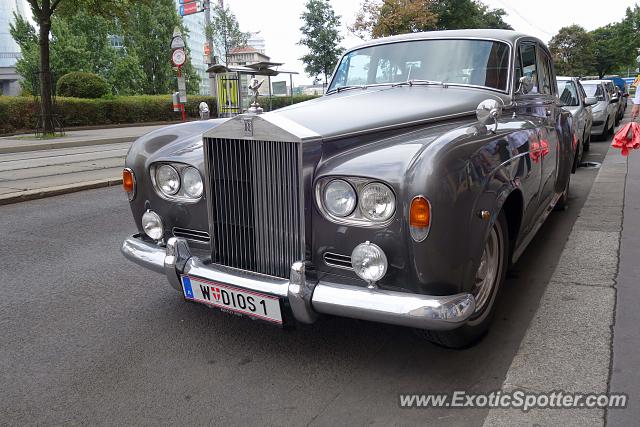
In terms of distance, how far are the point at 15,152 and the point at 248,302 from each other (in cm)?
1383

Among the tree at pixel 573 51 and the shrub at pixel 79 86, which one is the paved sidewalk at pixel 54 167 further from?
the tree at pixel 573 51

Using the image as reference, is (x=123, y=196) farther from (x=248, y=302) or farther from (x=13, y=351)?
(x=248, y=302)

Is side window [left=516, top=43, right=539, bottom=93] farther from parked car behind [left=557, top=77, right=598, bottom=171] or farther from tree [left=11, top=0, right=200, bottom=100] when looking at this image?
tree [left=11, top=0, right=200, bottom=100]

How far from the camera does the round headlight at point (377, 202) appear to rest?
2383 mm

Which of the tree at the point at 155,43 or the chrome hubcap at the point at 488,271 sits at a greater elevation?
the tree at the point at 155,43

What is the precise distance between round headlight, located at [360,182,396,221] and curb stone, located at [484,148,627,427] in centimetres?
101

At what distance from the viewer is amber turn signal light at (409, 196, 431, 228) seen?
2279 mm

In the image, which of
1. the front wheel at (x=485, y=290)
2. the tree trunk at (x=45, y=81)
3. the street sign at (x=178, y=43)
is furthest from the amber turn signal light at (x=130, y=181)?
the tree trunk at (x=45, y=81)

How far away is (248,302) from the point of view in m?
2.65

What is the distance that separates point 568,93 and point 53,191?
7.83m

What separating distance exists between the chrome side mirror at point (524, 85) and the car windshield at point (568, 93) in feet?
13.9

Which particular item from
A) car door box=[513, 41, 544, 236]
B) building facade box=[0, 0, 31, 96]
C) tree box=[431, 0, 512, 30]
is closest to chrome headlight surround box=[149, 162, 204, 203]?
car door box=[513, 41, 544, 236]

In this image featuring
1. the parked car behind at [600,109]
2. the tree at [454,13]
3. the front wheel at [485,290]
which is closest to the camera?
the front wheel at [485,290]

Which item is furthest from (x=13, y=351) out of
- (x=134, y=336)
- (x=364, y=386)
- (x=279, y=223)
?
(x=364, y=386)
